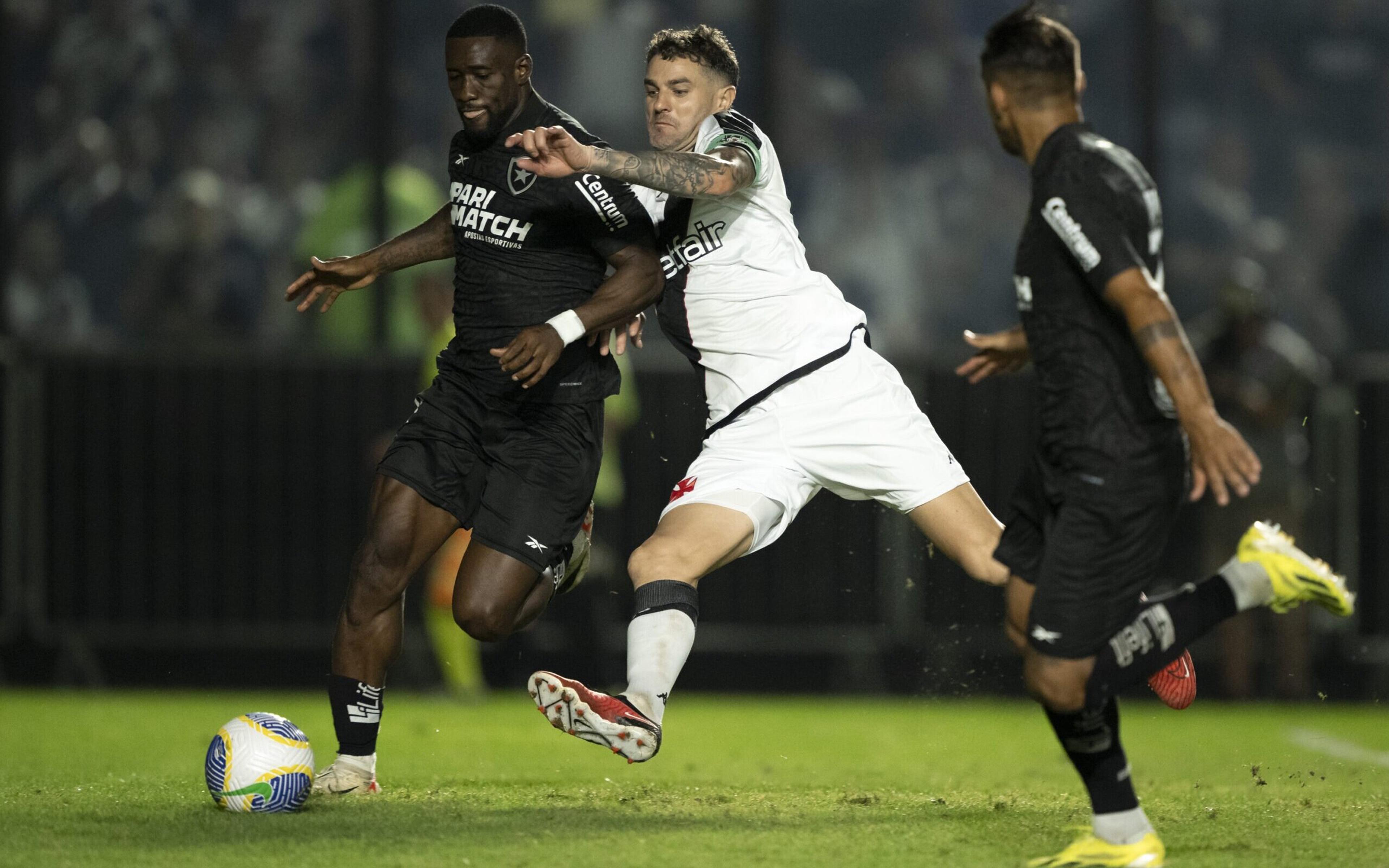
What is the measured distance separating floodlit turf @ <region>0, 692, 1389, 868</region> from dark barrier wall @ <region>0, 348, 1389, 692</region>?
0.51 m

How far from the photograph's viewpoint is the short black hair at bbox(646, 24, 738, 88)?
5.81m

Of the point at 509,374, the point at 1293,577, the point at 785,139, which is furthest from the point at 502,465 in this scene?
the point at 785,139

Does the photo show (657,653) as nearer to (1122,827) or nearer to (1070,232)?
(1122,827)

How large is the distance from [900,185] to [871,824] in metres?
6.47

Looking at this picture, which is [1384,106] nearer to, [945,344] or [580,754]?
[945,344]

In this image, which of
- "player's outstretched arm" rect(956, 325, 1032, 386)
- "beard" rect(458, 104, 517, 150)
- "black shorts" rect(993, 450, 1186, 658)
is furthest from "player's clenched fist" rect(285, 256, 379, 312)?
"black shorts" rect(993, 450, 1186, 658)

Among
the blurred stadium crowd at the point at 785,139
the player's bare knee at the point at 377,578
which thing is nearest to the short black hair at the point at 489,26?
the player's bare knee at the point at 377,578

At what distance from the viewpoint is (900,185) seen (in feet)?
36.8

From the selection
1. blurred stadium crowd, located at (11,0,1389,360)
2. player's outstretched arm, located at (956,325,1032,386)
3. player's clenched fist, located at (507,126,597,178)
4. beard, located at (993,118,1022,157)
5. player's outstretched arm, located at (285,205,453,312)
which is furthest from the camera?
blurred stadium crowd, located at (11,0,1389,360)

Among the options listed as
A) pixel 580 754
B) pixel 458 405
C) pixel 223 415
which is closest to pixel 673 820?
pixel 458 405

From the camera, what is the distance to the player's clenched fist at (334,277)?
6238 mm

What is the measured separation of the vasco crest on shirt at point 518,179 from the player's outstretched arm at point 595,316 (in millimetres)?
338

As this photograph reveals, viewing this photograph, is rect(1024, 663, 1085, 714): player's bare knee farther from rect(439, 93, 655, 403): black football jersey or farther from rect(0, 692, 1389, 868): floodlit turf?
rect(439, 93, 655, 403): black football jersey

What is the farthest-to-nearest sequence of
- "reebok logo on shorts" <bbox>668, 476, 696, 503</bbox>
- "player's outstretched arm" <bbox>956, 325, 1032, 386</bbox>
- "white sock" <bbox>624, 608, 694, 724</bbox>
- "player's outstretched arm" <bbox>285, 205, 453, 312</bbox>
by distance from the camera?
"player's outstretched arm" <bbox>285, 205, 453, 312</bbox>
"reebok logo on shorts" <bbox>668, 476, 696, 503</bbox>
"player's outstretched arm" <bbox>956, 325, 1032, 386</bbox>
"white sock" <bbox>624, 608, 694, 724</bbox>
